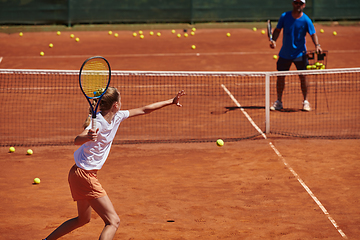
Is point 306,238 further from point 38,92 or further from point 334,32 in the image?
point 334,32

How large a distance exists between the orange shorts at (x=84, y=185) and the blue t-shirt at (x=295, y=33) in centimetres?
697

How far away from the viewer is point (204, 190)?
6051mm

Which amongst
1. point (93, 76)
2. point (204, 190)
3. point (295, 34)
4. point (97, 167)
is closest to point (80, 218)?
point (97, 167)

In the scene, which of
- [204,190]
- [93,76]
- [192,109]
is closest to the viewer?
[93,76]

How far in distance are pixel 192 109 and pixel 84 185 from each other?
22.5 feet

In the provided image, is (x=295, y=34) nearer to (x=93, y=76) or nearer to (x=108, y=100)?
(x=93, y=76)

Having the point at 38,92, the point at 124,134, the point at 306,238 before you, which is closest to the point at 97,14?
the point at 38,92

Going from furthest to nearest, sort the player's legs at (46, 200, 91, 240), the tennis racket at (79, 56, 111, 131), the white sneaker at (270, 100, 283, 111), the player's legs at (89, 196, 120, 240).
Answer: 1. the white sneaker at (270, 100, 283, 111)
2. the tennis racket at (79, 56, 111, 131)
3. the player's legs at (46, 200, 91, 240)
4. the player's legs at (89, 196, 120, 240)

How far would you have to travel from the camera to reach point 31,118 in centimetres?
992

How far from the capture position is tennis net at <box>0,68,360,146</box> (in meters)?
8.70

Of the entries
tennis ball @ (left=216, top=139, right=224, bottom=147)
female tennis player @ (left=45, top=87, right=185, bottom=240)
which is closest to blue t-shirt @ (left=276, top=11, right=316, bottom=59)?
tennis ball @ (left=216, top=139, right=224, bottom=147)

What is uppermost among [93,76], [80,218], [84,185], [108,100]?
[93,76]

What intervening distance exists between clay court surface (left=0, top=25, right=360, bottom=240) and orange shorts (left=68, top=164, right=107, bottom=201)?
115 centimetres

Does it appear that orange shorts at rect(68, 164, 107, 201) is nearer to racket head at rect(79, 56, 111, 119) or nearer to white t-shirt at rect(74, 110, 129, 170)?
white t-shirt at rect(74, 110, 129, 170)
